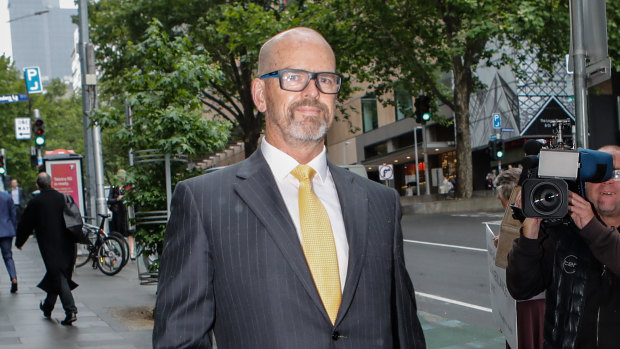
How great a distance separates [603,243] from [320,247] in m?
1.37

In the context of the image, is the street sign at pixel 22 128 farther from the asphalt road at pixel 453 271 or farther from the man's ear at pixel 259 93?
the man's ear at pixel 259 93

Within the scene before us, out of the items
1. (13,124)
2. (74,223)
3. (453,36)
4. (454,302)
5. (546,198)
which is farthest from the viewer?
(13,124)

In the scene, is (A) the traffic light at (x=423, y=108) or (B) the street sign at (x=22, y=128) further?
(B) the street sign at (x=22, y=128)

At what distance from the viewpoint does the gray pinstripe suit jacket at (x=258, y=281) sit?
2.20 m

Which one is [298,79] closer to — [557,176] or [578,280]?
[557,176]

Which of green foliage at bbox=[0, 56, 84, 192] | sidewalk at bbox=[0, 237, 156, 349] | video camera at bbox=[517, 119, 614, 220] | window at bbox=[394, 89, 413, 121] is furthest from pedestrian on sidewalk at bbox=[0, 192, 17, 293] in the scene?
green foliage at bbox=[0, 56, 84, 192]

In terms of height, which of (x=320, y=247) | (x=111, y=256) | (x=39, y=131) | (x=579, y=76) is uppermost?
(x=39, y=131)

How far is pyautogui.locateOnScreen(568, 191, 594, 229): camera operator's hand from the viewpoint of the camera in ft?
10.1

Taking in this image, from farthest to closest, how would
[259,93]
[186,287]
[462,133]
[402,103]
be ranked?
[402,103], [462,133], [259,93], [186,287]

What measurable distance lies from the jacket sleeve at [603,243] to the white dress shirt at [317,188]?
1.20 metres

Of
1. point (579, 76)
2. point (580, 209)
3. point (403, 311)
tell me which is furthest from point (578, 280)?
point (579, 76)

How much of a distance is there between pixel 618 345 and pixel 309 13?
73.8 feet

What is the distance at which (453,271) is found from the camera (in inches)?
460

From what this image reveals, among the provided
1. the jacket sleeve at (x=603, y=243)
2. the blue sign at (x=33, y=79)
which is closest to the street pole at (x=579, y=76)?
the jacket sleeve at (x=603, y=243)
